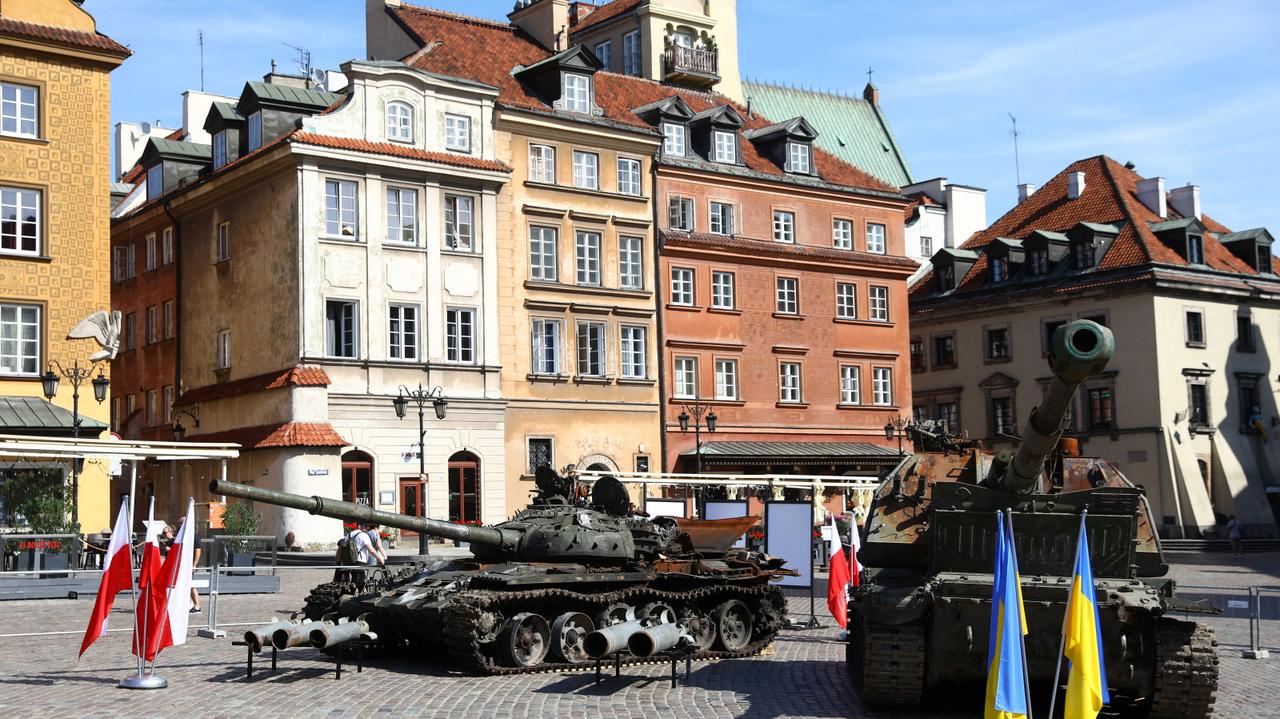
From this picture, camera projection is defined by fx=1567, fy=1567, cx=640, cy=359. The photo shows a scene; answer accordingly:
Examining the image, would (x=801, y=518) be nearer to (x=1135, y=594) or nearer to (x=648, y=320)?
(x=1135, y=594)

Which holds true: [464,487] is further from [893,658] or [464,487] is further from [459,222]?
[893,658]

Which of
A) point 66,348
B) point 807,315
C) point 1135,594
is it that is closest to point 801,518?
point 1135,594

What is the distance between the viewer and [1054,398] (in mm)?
12523

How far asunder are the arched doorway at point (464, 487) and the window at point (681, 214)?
34.0 ft

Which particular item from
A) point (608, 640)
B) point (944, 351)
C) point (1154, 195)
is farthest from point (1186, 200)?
point (608, 640)

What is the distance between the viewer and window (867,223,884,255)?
52844 millimetres

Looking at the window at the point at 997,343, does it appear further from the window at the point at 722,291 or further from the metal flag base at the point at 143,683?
the metal flag base at the point at 143,683

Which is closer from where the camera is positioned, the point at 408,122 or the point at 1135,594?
the point at 1135,594

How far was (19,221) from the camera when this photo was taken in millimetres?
35062

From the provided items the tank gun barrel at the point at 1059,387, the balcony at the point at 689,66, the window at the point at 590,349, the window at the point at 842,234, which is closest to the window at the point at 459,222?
the window at the point at 590,349

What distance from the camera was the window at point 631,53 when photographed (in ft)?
186

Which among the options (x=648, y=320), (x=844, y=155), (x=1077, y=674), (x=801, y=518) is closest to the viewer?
(x=1077, y=674)

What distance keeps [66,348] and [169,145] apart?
1448 centimetres

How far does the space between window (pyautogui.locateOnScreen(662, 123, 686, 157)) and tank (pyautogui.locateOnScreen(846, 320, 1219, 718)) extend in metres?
34.3
